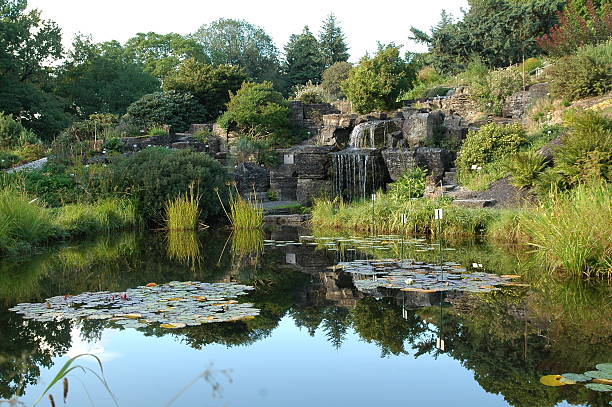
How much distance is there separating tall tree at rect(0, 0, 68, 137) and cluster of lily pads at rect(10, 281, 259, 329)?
73.0 ft

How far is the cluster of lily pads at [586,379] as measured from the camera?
12.1 feet

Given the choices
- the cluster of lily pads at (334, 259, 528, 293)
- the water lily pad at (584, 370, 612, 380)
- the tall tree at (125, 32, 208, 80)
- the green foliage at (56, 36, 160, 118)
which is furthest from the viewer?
the tall tree at (125, 32, 208, 80)

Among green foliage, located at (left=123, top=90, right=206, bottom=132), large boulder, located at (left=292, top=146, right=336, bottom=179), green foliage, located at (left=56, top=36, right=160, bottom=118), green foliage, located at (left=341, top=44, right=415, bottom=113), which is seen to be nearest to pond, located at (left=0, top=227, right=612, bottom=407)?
large boulder, located at (left=292, top=146, right=336, bottom=179)

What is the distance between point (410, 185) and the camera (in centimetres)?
1458

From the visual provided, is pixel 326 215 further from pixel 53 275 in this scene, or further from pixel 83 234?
pixel 53 275

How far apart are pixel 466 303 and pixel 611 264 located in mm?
2059

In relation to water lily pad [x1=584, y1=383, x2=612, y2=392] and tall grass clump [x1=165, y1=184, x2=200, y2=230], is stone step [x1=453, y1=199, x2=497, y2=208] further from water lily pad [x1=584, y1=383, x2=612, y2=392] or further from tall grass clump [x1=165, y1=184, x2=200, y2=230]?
water lily pad [x1=584, y1=383, x2=612, y2=392]

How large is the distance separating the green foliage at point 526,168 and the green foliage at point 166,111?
13.3 meters

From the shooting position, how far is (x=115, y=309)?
5621 millimetres

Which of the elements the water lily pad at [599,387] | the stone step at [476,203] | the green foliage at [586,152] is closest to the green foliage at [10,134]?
the stone step at [476,203]

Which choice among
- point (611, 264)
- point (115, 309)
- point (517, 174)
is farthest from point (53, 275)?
point (517, 174)

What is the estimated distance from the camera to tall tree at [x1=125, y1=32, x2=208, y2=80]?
38.5 meters

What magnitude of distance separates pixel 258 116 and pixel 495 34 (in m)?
10.5

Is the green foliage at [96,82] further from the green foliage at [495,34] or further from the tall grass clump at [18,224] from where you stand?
the tall grass clump at [18,224]
